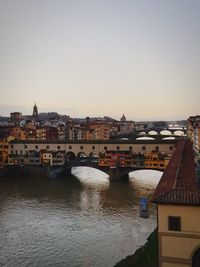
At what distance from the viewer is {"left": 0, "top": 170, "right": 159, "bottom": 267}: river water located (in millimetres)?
15375

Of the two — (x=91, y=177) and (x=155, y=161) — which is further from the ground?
(x=155, y=161)

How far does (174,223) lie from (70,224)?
36.8 feet

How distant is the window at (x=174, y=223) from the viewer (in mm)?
9477

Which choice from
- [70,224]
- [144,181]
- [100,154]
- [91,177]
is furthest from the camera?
[100,154]

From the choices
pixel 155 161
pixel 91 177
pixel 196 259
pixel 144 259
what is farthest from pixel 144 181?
pixel 196 259

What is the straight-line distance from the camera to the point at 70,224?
1978 cm

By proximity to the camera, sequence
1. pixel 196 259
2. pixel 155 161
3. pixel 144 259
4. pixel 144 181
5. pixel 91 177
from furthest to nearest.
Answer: pixel 91 177 < pixel 155 161 < pixel 144 181 < pixel 144 259 < pixel 196 259

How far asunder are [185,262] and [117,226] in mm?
10080

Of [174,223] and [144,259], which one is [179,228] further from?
[144,259]

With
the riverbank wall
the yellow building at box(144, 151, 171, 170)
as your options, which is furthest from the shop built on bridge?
the riverbank wall

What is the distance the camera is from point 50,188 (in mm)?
29953

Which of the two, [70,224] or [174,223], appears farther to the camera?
[70,224]

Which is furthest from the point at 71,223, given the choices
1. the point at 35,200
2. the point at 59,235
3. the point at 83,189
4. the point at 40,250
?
the point at 83,189

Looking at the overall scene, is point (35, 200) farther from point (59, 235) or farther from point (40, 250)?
point (40, 250)
